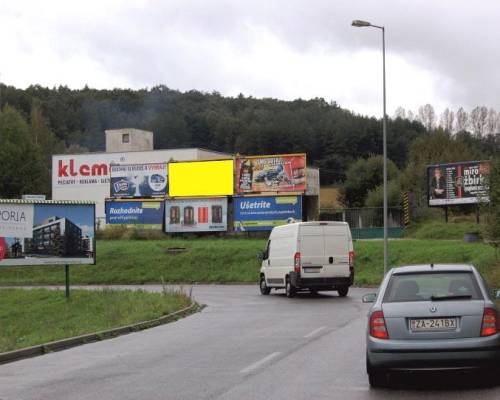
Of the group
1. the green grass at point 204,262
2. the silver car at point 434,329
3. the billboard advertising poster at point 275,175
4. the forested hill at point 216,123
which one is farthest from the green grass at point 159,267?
the forested hill at point 216,123

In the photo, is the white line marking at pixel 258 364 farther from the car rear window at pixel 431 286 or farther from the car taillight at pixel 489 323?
the car taillight at pixel 489 323

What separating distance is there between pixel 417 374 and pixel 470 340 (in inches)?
69.2

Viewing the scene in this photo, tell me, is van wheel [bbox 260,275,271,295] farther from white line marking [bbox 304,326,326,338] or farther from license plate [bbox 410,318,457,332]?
license plate [bbox 410,318,457,332]

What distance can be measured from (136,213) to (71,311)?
114ft

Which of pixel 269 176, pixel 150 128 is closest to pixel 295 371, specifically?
pixel 269 176

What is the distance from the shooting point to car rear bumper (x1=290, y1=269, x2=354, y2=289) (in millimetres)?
27641

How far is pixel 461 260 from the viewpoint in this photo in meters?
38.2

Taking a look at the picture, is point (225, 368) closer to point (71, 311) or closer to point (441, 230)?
point (71, 311)

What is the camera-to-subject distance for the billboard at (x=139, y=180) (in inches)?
2452

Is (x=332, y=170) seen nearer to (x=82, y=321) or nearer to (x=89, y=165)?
(x=89, y=165)

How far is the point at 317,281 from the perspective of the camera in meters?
27.7

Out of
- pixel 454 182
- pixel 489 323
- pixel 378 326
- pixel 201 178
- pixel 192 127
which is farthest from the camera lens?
pixel 192 127

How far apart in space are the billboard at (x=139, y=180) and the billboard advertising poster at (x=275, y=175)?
6.56 metres

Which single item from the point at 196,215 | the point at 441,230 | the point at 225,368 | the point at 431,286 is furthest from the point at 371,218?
the point at 431,286
